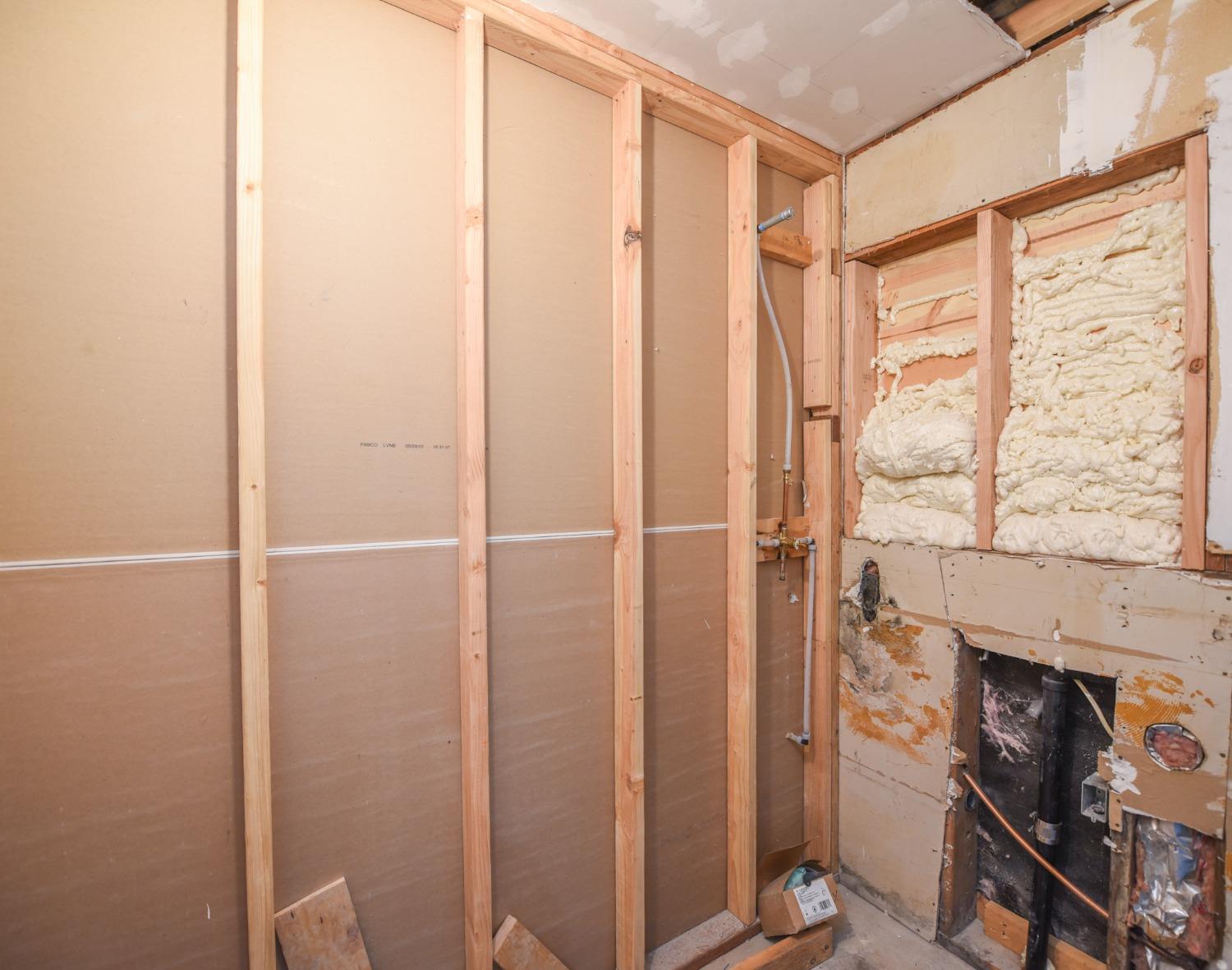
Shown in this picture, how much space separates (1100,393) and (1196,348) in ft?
0.69

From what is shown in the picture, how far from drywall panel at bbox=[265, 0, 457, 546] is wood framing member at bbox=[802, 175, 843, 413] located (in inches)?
47.6

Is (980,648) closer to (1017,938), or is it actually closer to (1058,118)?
(1017,938)

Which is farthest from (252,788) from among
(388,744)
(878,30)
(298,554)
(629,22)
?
(878,30)

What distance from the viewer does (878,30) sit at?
1.36 m

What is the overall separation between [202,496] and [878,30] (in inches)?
71.2

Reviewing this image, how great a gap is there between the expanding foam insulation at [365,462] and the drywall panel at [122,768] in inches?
3.9

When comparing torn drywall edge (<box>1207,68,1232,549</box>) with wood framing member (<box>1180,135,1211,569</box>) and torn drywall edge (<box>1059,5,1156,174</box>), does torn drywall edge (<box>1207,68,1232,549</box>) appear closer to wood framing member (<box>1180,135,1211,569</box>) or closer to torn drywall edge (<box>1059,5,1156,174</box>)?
wood framing member (<box>1180,135,1211,569</box>)

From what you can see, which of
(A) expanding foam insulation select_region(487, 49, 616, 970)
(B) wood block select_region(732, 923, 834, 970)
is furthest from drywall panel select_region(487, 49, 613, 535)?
(B) wood block select_region(732, 923, 834, 970)

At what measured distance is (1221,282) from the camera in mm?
1157

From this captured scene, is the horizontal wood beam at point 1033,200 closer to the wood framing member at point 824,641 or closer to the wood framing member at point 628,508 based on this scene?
the wood framing member at point 824,641

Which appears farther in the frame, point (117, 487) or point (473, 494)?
point (473, 494)

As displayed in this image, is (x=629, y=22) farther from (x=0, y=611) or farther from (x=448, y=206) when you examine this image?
(x=0, y=611)

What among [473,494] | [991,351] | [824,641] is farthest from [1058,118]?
[473,494]

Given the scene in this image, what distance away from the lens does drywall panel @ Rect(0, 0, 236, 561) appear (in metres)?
0.92
